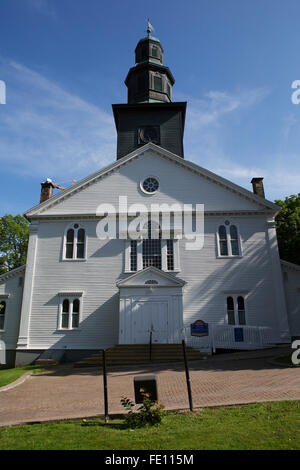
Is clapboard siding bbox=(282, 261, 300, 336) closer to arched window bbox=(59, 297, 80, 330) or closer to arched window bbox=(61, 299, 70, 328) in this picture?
arched window bbox=(59, 297, 80, 330)

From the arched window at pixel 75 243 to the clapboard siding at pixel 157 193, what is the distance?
122 centimetres

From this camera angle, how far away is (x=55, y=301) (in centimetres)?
2078

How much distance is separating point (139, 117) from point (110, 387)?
70.0 feet

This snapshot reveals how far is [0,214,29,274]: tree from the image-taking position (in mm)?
41188

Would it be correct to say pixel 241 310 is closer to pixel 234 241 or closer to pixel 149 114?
pixel 234 241

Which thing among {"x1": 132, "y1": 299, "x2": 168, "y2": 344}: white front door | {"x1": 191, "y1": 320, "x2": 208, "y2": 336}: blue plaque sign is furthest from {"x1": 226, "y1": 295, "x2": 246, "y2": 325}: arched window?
{"x1": 132, "y1": 299, "x2": 168, "y2": 344}: white front door

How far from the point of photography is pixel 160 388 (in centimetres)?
1112

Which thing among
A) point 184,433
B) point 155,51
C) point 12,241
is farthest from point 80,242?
point 12,241

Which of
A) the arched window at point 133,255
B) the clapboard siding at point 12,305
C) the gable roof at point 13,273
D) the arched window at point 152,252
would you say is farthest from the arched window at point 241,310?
the gable roof at point 13,273

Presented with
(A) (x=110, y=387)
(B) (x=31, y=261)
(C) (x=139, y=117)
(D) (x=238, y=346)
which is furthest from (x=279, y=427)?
(C) (x=139, y=117)

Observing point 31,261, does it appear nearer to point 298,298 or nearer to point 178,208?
point 178,208

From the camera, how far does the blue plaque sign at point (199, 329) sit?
19203 millimetres

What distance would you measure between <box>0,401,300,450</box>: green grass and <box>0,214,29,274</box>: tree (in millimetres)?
36638
